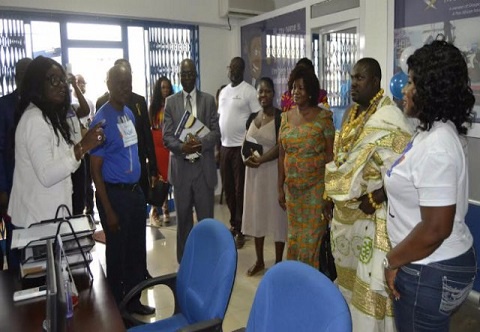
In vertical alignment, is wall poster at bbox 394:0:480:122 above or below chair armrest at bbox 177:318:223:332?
above

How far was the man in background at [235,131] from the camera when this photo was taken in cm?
424

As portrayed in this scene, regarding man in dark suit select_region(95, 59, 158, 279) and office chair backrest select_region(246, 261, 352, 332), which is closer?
office chair backrest select_region(246, 261, 352, 332)

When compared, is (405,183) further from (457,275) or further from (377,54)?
(377,54)

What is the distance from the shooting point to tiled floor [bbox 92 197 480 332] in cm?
268

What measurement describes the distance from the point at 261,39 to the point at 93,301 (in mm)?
4251

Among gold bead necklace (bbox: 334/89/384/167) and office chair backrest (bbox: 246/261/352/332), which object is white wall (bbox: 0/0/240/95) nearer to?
Answer: gold bead necklace (bbox: 334/89/384/167)

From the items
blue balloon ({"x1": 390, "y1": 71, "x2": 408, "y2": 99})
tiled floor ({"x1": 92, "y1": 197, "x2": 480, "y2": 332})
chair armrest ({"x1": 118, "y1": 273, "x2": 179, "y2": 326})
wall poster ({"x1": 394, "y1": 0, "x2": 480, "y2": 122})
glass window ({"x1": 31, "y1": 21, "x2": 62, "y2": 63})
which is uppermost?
glass window ({"x1": 31, "y1": 21, "x2": 62, "y2": 63})

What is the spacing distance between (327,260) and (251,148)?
108cm

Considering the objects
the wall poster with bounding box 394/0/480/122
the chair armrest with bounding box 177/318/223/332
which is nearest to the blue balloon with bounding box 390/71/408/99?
the wall poster with bounding box 394/0/480/122

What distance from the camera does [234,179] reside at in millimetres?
4285

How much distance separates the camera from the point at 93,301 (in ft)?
5.08

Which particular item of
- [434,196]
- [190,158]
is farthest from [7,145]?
[434,196]

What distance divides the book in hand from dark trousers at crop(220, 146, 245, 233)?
0.72m

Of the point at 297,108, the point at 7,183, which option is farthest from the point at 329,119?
the point at 7,183
